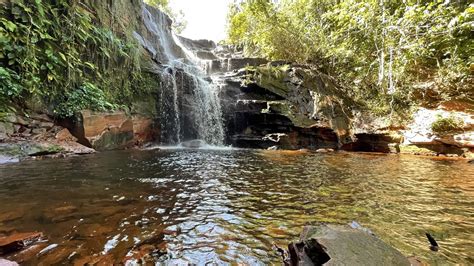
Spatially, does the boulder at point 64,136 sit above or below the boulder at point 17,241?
above

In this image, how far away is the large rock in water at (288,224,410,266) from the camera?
1599 mm

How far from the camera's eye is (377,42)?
1252 centimetres

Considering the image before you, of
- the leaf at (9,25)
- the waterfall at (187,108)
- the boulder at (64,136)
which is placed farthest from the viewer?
the waterfall at (187,108)

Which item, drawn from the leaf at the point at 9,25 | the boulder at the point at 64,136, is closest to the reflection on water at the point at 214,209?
the boulder at the point at 64,136

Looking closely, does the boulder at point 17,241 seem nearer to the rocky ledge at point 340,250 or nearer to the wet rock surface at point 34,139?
the rocky ledge at point 340,250

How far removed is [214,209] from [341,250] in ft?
6.17

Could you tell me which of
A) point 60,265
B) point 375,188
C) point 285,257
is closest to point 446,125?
point 375,188

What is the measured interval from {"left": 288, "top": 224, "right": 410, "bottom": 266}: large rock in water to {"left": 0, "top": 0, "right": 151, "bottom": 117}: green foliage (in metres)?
8.11

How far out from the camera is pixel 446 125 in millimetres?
9680

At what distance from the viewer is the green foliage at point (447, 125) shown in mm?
9500

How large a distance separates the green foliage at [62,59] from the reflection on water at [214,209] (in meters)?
2.89

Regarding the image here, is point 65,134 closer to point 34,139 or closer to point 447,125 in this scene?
point 34,139

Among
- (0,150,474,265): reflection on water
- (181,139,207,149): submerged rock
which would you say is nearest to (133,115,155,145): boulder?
(181,139,207,149): submerged rock

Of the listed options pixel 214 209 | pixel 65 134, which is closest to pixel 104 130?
pixel 65 134
